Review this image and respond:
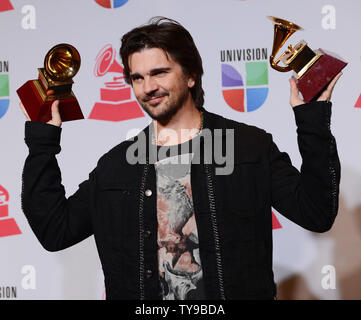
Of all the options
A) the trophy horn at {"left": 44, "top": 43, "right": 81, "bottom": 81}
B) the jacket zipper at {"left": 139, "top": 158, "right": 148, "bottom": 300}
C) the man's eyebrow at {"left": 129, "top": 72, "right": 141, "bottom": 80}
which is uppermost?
the trophy horn at {"left": 44, "top": 43, "right": 81, "bottom": 81}

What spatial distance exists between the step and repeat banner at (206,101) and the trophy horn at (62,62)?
73cm

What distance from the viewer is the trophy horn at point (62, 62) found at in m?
1.64

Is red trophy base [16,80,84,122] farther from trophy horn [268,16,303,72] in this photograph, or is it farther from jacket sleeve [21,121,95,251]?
trophy horn [268,16,303,72]

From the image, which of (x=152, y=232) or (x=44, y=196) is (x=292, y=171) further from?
(x=44, y=196)

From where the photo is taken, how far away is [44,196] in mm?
1570

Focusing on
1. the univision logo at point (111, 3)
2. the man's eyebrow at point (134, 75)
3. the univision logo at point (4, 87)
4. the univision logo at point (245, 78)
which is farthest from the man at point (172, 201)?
the univision logo at point (4, 87)

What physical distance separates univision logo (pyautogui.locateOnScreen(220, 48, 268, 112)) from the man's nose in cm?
73

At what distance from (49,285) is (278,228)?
3.59 feet

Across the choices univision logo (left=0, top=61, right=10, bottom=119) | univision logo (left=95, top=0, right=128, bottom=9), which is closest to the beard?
univision logo (left=95, top=0, right=128, bottom=9)

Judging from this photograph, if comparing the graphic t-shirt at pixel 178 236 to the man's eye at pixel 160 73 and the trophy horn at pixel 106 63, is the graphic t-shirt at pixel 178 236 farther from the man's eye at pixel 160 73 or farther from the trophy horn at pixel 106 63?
the trophy horn at pixel 106 63

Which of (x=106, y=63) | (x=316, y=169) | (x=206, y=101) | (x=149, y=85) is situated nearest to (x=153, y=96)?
(x=149, y=85)

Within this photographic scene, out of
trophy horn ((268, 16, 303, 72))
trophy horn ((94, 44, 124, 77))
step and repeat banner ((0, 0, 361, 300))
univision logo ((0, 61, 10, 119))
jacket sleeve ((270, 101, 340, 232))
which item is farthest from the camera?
univision logo ((0, 61, 10, 119))

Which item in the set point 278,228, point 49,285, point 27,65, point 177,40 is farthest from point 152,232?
point 27,65

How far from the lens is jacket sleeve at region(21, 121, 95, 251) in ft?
5.11
